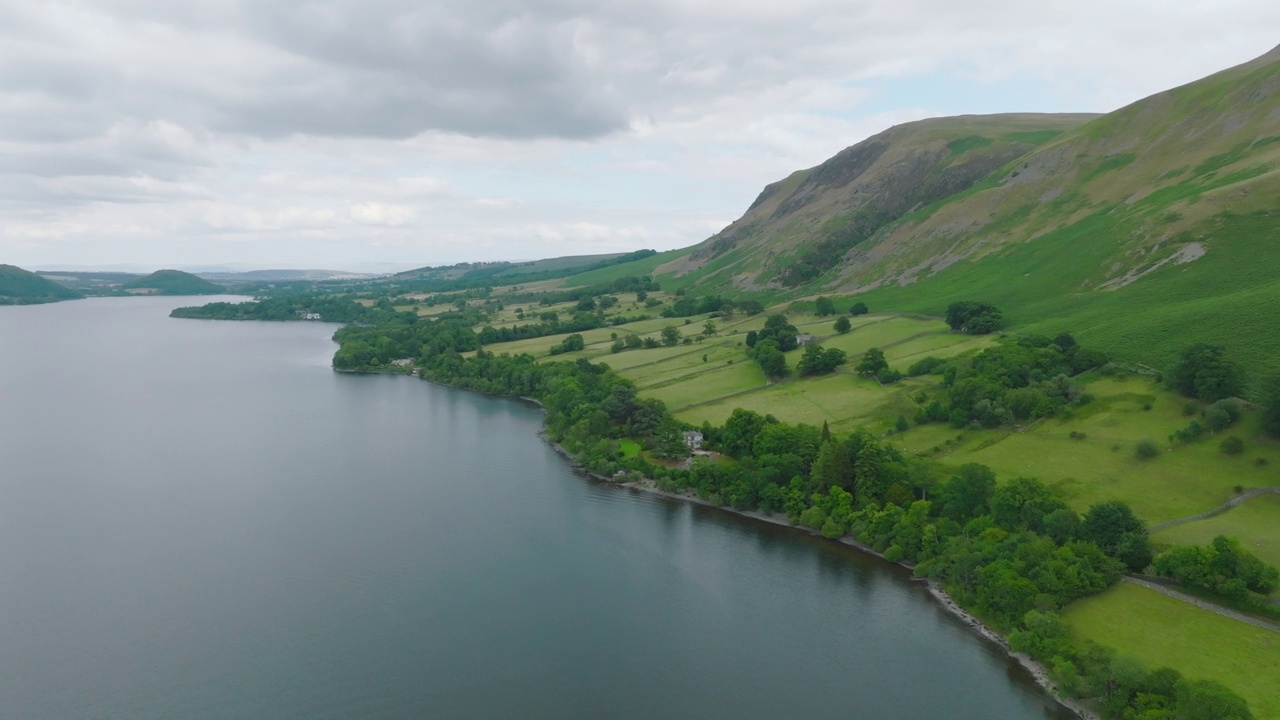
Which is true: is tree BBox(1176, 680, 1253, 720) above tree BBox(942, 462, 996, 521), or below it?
below

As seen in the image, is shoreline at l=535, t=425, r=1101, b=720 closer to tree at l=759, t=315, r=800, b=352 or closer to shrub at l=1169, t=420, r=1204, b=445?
shrub at l=1169, t=420, r=1204, b=445

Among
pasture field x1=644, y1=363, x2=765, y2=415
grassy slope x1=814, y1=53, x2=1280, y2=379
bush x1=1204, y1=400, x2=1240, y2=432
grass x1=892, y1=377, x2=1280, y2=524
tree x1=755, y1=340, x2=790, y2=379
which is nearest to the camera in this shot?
grass x1=892, y1=377, x2=1280, y2=524

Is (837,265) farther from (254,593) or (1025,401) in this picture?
(254,593)

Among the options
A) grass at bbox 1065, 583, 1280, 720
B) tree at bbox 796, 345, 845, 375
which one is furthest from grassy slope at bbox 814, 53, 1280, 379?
grass at bbox 1065, 583, 1280, 720

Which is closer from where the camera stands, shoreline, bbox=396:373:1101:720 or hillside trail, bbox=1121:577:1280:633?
shoreline, bbox=396:373:1101:720

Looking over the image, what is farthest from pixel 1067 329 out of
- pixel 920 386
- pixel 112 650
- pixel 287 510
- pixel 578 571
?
pixel 112 650

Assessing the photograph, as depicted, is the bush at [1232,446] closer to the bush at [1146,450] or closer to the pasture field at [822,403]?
the bush at [1146,450]

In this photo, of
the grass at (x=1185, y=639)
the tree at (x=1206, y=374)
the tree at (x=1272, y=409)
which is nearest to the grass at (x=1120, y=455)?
the tree at (x=1272, y=409)
